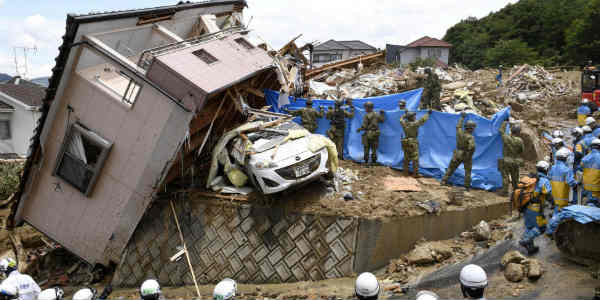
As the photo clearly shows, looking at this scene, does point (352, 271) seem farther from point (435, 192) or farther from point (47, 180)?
point (47, 180)

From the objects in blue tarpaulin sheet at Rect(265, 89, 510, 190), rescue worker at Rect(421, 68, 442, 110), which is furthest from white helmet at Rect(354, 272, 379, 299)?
rescue worker at Rect(421, 68, 442, 110)

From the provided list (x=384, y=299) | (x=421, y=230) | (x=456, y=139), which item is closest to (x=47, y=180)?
(x=384, y=299)

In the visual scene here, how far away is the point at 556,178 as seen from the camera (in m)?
6.22

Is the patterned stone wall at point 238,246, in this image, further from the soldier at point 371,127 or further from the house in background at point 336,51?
the house in background at point 336,51

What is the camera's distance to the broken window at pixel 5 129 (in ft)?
64.1

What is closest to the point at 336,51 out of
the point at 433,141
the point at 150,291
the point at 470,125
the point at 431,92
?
the point at 431,92

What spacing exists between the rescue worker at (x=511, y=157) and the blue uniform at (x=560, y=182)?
1.12 m

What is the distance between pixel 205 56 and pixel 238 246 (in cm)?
365

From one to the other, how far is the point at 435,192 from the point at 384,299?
114 inches

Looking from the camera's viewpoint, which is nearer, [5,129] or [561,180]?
[561,180]

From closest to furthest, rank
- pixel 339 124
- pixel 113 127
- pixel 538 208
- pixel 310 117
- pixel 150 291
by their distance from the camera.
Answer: pixel 150 291 < pixel 538 208 < pixel 113 127 < pixel 339 124 < pixel 310 117

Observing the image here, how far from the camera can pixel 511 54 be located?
39.3 metres

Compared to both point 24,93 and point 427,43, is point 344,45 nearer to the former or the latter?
point 427,43

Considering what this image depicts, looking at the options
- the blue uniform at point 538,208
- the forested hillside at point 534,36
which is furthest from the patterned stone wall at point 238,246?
the forested hillside at point 534,36
